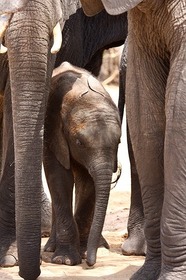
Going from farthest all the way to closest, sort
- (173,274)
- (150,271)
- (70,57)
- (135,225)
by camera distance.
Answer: (70,57), (135,225), (150,271), (173,274)

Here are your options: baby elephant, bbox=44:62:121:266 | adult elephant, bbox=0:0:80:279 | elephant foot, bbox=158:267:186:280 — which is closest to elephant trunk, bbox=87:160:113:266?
baby elephant, bbox=44:62:121:266

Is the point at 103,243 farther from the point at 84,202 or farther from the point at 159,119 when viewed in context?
the point at 159,119

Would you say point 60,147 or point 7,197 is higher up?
point 60,147

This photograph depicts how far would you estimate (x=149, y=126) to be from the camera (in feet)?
16.8

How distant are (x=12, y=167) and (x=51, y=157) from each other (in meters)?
0.21

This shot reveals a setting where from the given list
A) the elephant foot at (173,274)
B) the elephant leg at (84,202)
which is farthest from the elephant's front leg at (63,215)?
the elephant foot at (173,274)

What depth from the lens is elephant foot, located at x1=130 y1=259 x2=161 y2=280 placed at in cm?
524

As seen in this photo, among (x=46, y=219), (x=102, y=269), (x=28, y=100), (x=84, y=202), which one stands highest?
(x=28, y=100)

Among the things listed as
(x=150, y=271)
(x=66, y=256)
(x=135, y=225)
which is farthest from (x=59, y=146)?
(x=150, y=271)

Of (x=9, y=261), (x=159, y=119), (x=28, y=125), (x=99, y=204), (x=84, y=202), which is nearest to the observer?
(x=159, y=119)

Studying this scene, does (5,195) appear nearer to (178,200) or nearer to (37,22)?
(37,22)

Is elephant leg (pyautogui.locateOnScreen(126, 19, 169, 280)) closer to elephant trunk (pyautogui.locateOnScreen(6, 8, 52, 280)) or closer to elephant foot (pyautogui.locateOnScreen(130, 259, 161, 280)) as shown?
elephant foot (pyautogui.locateOnScreen(130, 259, 161, 280))

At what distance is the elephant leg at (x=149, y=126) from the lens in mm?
5082

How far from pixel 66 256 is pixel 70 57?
1408 mm
